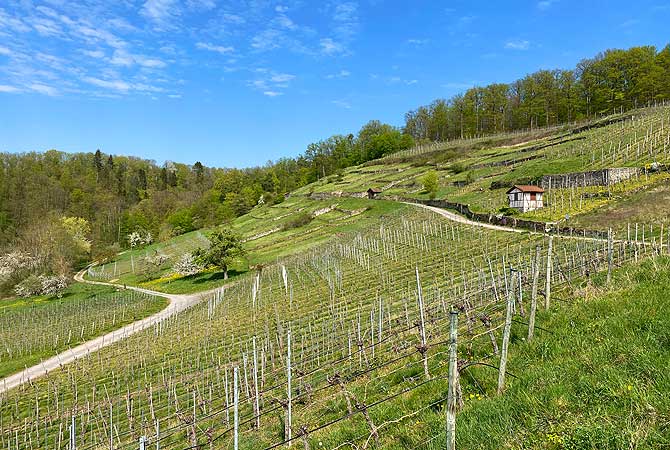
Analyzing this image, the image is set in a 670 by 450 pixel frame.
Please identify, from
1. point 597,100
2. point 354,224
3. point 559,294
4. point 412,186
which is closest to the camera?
point 559,294

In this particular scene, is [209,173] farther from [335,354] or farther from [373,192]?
[335,354]

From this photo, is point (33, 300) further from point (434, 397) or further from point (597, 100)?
point (597, 100)

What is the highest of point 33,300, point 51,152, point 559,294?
point 51,152

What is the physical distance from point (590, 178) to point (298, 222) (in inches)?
1918

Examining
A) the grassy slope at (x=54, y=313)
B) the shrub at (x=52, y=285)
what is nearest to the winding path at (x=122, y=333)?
the grassy slope at (x=54, y=313)

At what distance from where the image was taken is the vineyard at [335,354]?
7621 millimetres

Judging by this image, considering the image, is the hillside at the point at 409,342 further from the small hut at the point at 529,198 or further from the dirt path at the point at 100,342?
the small hut at the point at 529,198

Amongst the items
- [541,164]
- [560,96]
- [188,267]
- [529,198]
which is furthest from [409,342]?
[560,96]

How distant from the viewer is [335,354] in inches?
698

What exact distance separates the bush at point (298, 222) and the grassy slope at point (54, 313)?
105 feet

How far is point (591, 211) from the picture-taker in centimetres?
3791

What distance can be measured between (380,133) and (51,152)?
124527 mm

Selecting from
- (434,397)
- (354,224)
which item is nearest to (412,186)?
(354,224)

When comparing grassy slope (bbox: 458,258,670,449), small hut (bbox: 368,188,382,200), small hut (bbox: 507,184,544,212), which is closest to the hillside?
grassy slope (bbox: 458,258,670,449)
